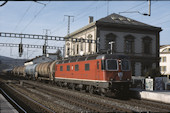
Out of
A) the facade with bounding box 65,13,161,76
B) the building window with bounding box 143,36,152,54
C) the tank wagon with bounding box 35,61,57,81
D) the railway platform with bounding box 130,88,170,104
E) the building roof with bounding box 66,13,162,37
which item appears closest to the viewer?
the railway platform with bounding box 130,88,170,104

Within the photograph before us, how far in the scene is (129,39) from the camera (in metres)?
43.2

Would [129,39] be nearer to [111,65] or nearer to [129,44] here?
[129,44]

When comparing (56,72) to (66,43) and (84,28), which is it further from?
(66,43)

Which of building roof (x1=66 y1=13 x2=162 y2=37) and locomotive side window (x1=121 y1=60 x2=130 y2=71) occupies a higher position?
building roof (x1=66 y1=13 x2=162 y2=37)

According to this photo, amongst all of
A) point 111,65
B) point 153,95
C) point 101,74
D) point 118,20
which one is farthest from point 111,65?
point 118,20

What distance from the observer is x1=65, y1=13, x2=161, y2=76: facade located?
41375mm

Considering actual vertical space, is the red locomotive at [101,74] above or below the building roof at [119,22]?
below

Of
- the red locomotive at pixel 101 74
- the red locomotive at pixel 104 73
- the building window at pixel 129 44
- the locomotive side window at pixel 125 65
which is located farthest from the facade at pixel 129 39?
the locomotive side window at pixel 125 65

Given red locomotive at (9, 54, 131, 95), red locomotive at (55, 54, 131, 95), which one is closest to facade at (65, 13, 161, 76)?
red locomotive at (9, 54, 131, 95)

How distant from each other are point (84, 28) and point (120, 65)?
29.1 metres

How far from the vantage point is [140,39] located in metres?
44.0

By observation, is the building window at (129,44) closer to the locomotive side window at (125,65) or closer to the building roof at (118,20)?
→ the building roof at (118,20)

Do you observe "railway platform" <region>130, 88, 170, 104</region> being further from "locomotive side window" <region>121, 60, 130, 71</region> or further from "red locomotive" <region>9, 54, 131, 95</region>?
"locomotive side window" <region>121, 60, 130, 71</region>

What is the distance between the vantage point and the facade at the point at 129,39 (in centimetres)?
4138
